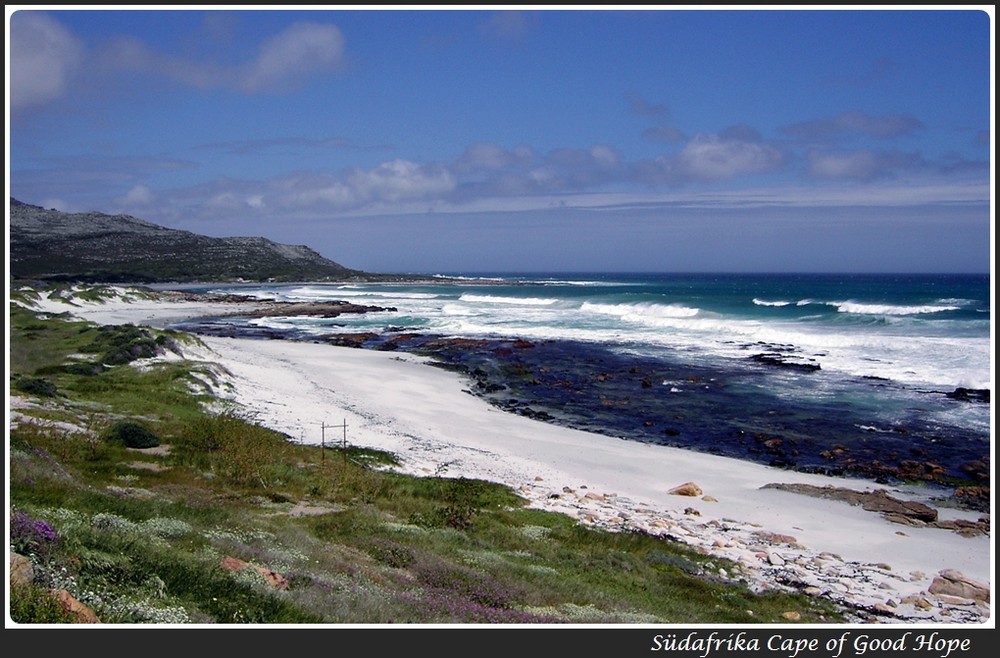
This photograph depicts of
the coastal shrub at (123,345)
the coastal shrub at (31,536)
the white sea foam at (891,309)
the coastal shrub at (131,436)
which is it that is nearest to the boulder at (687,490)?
the coastal shrub at (131,436)

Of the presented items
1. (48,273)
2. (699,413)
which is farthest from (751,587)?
(48,273)

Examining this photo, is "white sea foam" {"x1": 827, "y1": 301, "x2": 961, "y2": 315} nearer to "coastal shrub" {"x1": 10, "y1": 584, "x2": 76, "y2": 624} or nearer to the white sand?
the white sand

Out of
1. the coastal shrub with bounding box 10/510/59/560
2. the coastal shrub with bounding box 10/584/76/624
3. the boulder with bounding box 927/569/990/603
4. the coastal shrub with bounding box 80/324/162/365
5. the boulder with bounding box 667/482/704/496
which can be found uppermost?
the coastal shrub with bounding box 80/324/162/365

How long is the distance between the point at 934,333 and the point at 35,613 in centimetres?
4958

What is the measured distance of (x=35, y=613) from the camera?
17.3 ft

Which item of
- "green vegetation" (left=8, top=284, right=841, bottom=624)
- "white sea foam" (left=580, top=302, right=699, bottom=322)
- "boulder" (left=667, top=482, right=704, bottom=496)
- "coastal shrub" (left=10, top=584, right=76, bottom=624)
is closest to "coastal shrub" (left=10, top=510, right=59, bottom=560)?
"green vegetation" (left=8, top=284, right=841, bottom=624)

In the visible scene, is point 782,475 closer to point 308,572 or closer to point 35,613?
point 308,572

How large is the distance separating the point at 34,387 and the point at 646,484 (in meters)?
15.0

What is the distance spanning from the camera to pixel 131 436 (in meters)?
13.4

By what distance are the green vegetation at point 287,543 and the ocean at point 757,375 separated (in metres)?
10.00

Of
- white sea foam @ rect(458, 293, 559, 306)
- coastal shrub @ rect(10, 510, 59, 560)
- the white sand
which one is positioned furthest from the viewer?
white sea foam @ rect(458, 293, 559, 306)

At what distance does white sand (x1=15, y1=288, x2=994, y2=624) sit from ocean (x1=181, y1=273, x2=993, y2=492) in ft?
7.72

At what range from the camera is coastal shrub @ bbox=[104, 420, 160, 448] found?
43.7 ft

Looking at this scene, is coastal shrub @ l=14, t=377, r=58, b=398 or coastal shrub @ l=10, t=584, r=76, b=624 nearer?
coastal shrub @ l=10, t=584, r=76, b=624
